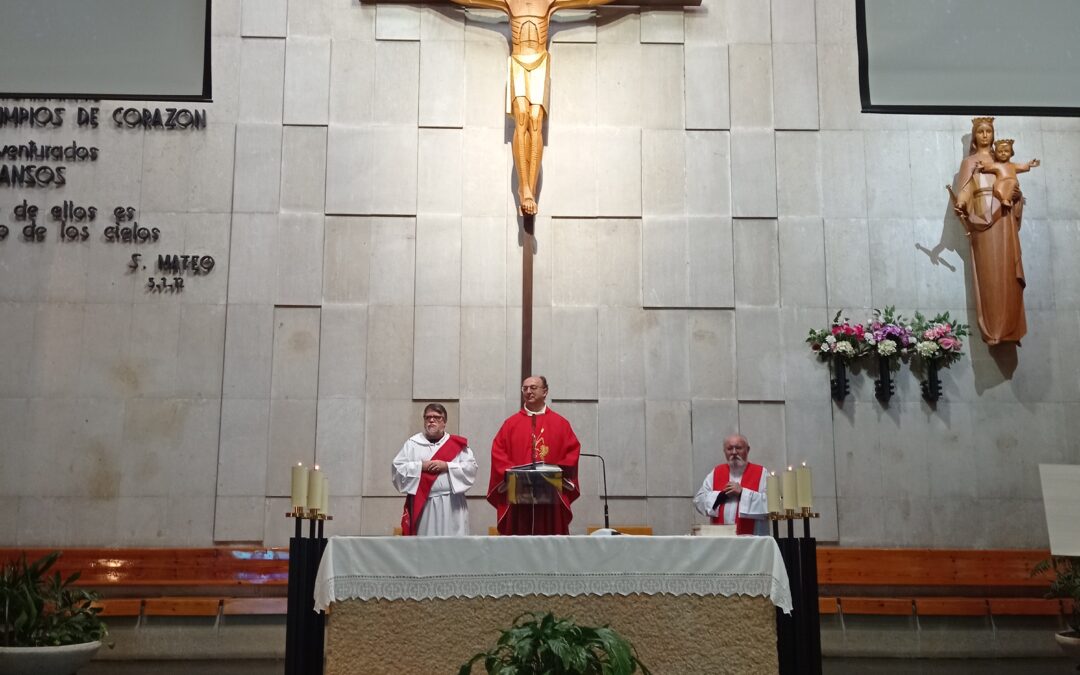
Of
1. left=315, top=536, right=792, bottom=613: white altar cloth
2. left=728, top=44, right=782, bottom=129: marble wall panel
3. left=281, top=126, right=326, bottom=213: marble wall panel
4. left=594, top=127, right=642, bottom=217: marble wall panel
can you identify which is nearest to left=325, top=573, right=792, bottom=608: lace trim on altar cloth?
left=315, top=536, right=792, bottom=613: white altar cloth

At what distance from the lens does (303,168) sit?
922 cm

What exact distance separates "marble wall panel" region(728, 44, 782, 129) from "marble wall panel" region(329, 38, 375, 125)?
10.5 ft

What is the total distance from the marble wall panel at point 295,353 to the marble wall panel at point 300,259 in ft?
0.37

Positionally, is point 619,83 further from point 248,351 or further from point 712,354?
point 248,351

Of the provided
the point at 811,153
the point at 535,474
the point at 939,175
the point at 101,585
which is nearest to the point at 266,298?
the point at 101,585

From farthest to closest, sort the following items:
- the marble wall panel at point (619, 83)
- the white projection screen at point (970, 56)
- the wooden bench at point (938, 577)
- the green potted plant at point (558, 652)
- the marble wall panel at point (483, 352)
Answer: the white projection screen at point (970, 56) < the marble wall panel at point (619, 83) < the marble wall panel at point (483, 352) < the wooden bench at point (938, 577) < the green potted plant at point (558, 652)

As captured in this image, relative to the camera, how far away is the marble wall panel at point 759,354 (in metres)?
9.02

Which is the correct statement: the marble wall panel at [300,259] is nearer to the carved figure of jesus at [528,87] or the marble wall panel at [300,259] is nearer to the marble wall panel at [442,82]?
the marble wall panel at [442,82]

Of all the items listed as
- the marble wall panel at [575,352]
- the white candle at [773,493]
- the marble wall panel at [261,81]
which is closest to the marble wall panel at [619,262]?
the marble wall panel at [575,352]

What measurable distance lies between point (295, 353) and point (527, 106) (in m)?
2.83

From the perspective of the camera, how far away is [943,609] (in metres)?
8.37

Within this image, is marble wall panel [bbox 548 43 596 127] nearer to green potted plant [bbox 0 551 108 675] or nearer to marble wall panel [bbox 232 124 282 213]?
marble wall panel [bbox 232 124 282 213]

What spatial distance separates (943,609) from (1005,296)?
266cm

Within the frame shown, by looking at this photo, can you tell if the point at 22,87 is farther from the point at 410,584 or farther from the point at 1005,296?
the point at 1005,296
